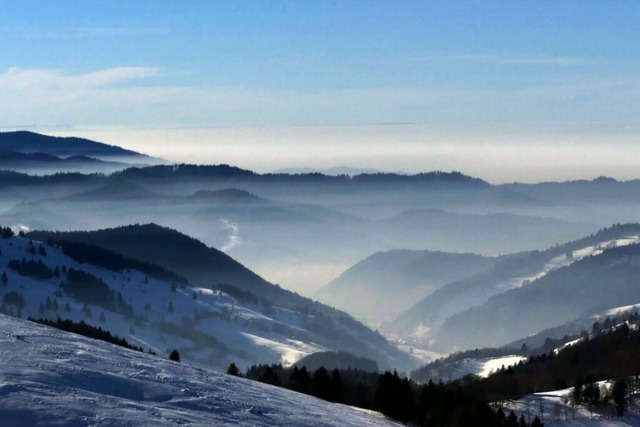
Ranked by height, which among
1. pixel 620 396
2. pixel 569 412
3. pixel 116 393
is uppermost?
pixel 116 393

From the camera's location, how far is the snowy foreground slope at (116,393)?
51.0 meters

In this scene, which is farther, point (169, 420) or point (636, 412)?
point (636, 412)

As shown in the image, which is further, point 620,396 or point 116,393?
point 620,396

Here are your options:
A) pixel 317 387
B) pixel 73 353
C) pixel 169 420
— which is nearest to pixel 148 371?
pixel 73 353

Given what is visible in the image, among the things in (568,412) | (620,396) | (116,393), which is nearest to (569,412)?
(568,412)

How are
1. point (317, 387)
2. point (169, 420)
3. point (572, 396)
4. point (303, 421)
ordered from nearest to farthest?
point (169, 420) < point (303, 421) < point (317, 387) < point (572, 396)

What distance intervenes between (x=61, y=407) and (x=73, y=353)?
678 inches

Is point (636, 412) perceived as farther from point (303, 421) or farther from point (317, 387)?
point (303, 421)

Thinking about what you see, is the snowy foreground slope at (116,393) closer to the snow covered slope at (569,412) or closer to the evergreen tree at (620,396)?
the snow covered slope at (569,412)

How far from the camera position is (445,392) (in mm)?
95438

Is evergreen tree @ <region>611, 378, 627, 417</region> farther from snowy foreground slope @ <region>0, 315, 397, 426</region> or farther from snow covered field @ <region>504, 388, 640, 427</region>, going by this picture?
snowy foreground slope @ <region>0, 315, 397, 426</region>

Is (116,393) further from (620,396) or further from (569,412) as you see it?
(620,396)

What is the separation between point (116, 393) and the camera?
2322 inches

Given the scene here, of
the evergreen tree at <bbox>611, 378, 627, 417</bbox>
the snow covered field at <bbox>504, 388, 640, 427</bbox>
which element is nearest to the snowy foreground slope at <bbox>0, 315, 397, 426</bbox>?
the snow covered field at <bbox>504, 388, 640, 427</bbox>
